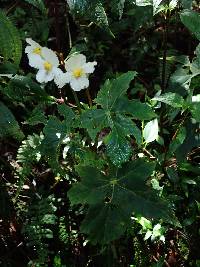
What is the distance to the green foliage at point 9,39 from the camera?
1.11m

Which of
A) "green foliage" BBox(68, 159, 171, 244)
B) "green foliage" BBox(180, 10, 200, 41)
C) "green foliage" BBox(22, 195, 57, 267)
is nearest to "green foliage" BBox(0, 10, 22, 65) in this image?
"green foliage" BBox(68, 159, 171, 244)

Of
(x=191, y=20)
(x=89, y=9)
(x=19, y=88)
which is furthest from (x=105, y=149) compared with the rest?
(x=89, y=9)

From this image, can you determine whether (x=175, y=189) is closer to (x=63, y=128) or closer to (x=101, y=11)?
(x=63, y=128)

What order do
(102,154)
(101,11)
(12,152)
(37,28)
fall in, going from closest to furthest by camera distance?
(101,11), (102,154), (12,152), (37,28)

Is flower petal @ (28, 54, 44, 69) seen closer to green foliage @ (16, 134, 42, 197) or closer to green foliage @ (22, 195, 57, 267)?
green foliage @ (16, 134, 42, 197)

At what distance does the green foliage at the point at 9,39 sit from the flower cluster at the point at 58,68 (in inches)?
10.8

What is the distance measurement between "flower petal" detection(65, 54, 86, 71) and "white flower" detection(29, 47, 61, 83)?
38 millimetres

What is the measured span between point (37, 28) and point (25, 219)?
4.26ft

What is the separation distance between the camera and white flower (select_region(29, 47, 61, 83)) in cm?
142

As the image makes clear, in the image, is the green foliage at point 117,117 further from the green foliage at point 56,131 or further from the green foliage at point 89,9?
the green foliage at point 89,9

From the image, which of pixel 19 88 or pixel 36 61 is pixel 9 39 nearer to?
pixel 36 61

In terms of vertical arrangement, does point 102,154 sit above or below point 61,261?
above

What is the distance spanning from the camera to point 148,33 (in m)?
2.83

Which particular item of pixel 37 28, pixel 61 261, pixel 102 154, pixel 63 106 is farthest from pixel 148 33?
pixel 61 261
